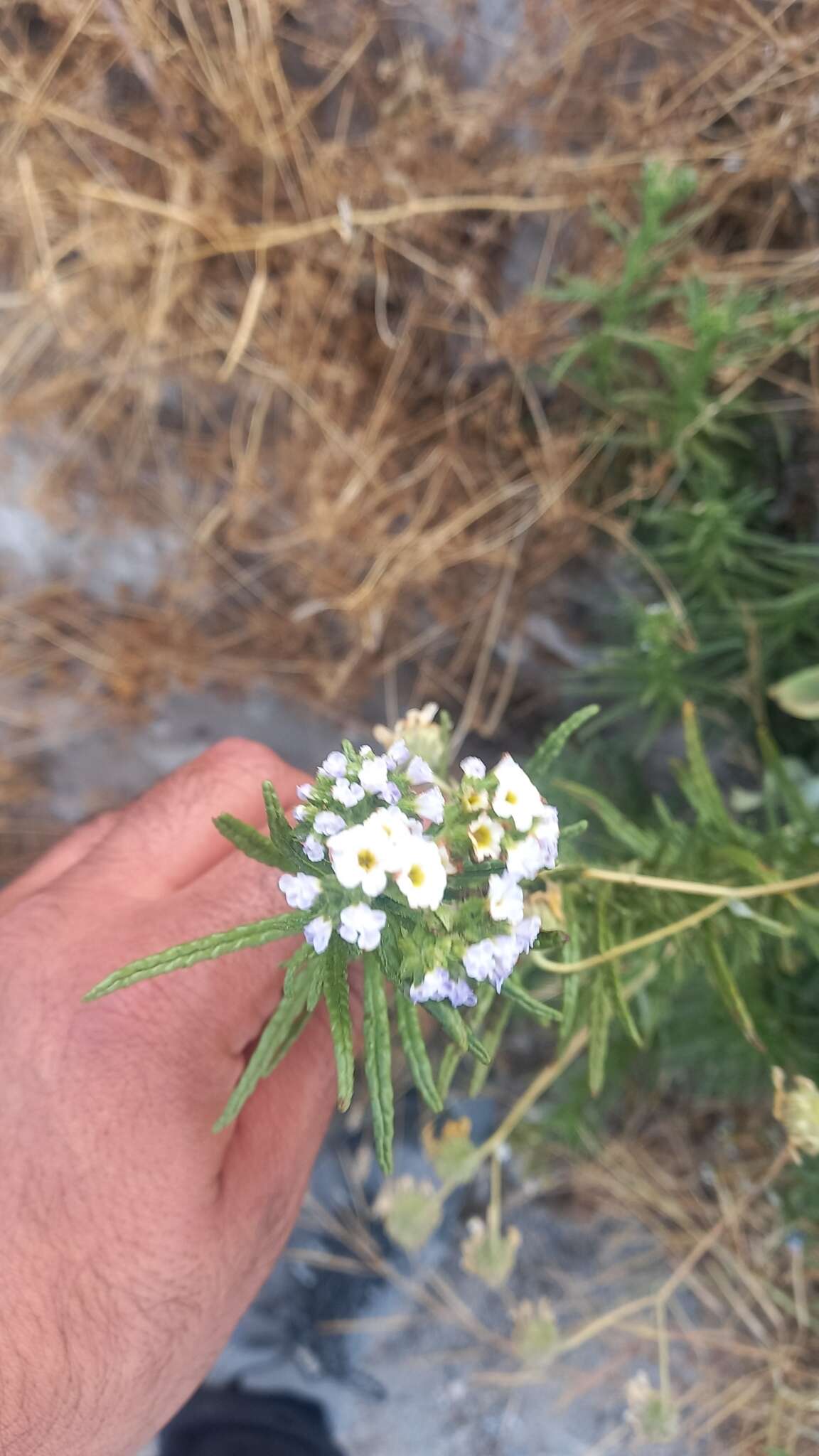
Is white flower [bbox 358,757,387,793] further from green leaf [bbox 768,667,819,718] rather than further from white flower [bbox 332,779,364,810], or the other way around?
green leaf [bbox 768,667,819,718]

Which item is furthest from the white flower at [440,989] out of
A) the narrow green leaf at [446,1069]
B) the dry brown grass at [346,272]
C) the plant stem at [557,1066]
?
the dry brown grass at [346,272]

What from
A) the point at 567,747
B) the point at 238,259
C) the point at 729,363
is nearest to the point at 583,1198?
the point at 567,747

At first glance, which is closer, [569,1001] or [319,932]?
[319,932]

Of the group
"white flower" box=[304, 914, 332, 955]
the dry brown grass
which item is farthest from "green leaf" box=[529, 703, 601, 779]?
the dry brown grass

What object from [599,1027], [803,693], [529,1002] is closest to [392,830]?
[529,1002]

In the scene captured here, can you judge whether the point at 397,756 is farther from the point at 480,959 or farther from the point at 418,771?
the point at 480,959

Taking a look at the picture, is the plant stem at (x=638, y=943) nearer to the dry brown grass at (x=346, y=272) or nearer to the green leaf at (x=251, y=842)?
the green leaf at (x=251, y=842)

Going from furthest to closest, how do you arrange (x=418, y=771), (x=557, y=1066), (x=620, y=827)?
(x=557, y=1066) < (x=620, y=827) < (x=418, y=771)
